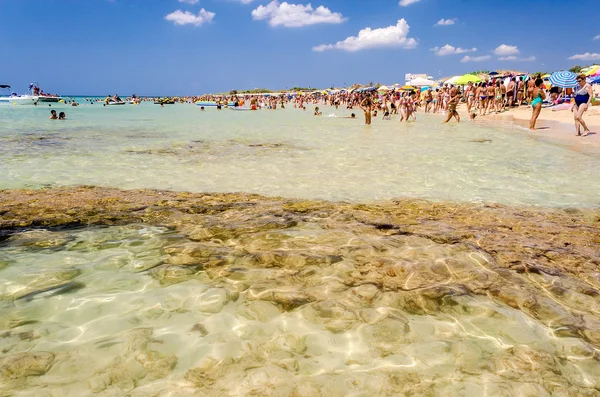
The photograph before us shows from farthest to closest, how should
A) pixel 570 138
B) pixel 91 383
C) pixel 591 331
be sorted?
pixel 570 138 < pixel 591 331 < pixel 91 383

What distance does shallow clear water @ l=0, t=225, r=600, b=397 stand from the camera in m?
→ 2.12

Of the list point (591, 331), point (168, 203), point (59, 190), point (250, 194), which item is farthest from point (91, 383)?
point (59, 190)

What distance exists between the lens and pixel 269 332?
2604mm

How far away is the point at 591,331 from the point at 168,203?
536cm

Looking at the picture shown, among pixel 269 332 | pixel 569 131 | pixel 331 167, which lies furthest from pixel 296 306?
pixel 569 131

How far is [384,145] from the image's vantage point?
1298 cm

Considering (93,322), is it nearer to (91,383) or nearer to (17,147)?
(91,383)

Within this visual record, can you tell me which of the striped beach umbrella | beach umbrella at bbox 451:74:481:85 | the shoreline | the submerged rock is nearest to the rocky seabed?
the submerged rock

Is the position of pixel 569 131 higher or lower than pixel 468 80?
lower

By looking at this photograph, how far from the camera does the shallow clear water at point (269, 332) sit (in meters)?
2.12

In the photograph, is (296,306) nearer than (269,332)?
No

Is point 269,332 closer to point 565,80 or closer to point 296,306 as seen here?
point 296,306

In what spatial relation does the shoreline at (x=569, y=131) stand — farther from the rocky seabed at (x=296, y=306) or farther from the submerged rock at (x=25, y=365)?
the submerged rock at (x=25, y=365)

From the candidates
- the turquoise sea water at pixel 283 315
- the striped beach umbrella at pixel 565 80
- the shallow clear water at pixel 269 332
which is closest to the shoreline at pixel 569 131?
the striped beach umbrella at pixel 565 80
